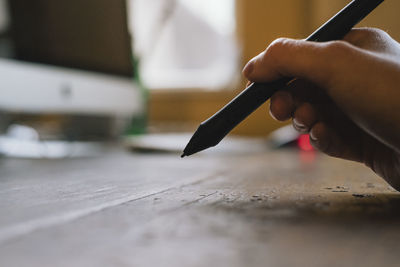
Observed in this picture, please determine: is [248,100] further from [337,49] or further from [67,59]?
[67,59]

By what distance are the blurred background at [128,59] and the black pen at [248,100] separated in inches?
7.3

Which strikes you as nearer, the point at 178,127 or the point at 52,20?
the point at 52,20

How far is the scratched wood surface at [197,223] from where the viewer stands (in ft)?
0.66

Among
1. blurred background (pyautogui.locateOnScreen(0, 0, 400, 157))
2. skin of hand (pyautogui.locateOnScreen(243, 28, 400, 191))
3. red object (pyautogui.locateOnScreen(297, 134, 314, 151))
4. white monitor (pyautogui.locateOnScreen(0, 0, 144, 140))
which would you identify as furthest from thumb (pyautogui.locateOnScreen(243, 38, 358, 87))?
red object (pyautogui.locateOnScreen(297, 134, 314, 151))

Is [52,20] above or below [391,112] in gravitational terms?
above

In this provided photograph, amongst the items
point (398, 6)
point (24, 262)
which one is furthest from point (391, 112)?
point (398, 6)

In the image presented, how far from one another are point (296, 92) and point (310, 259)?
0.27 metres

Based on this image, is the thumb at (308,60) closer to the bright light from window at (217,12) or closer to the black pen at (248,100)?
the black pen at (248,100)

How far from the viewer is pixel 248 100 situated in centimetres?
38

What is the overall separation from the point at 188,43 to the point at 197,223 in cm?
203

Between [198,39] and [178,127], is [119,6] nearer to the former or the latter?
[178,127]

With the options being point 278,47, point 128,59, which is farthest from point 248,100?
point 128,59

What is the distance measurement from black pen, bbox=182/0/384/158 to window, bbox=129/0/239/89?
1.66 meters

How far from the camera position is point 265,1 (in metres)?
1.97
